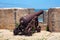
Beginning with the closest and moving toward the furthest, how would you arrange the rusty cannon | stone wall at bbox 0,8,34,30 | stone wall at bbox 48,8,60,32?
the rusty cannon
stone wall at bbox 48,8,60,32
stone wall at bbox 0,8,34,30

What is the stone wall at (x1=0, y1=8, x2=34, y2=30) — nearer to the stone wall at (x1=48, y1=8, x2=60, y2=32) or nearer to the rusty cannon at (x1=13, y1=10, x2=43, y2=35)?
the rusty cannon at (x1=13, y1=10, x2=43, y2=35)

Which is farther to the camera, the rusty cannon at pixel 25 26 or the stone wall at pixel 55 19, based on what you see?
the stone wall at pixel 55 19

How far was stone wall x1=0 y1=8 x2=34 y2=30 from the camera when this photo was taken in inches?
577

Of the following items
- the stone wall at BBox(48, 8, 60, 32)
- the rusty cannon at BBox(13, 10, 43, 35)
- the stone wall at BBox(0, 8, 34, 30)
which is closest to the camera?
the rusty cannon at BBox(13, 10, 43, 35)

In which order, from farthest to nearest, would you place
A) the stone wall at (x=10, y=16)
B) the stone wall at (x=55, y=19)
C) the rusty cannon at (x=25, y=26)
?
the stone wall at (x=10, y=16), the stone wall at (x=55, y=19), the rusty cannon at (x=25, y=26)

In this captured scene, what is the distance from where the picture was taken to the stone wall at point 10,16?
14656 mm

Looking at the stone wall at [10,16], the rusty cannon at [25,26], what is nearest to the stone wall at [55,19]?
the rusty cannon at [25,26]

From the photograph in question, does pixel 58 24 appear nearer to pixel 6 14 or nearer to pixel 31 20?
pixel 31 20

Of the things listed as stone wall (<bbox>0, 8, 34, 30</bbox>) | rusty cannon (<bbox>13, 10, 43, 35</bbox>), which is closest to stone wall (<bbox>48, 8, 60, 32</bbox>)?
rusty cannon (<bbox>13, 10, 43, 35</bbox>)

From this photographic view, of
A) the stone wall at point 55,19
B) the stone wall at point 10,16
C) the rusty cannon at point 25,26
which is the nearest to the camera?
the rusty cannon at point 25,26

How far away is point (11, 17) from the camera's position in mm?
14703

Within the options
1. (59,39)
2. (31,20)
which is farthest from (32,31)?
(59,39)

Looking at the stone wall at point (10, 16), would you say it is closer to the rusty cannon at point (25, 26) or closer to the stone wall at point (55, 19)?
the rusty cannon at point (25, 26)

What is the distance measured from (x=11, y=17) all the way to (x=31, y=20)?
2081 mm
